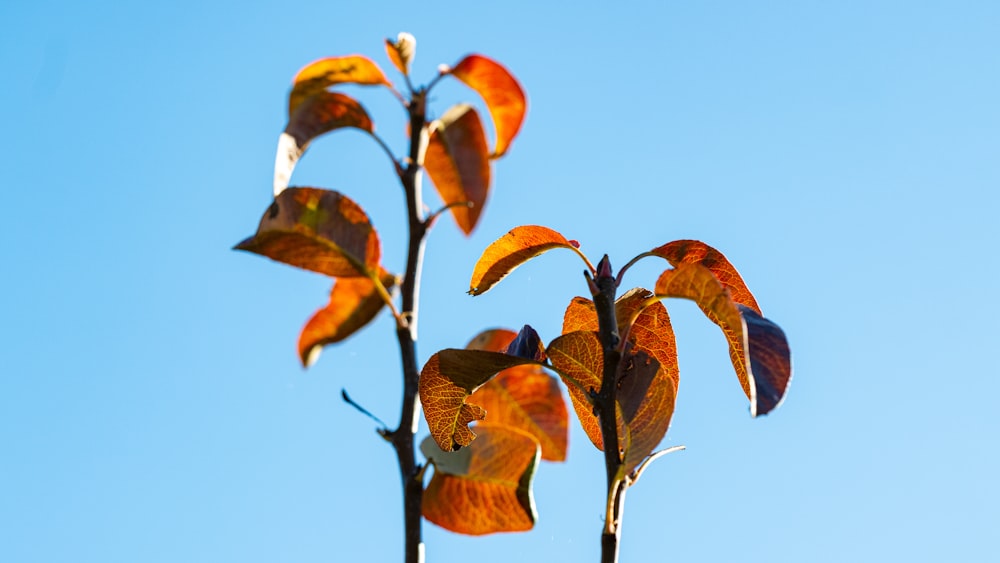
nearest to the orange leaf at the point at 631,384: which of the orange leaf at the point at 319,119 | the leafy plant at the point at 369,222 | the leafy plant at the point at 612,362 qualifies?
the leafy plant at the point at 612,362

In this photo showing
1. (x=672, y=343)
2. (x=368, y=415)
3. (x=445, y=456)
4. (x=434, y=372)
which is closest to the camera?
(x=368, y=415)

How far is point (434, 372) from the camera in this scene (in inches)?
36.9

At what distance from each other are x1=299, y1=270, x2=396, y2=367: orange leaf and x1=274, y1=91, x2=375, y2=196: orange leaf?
104mm

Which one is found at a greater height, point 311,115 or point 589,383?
point 311,115

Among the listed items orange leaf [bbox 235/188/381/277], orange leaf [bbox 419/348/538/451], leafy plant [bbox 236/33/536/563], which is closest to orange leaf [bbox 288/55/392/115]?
leafy plant [bbox 236/33/536/563]

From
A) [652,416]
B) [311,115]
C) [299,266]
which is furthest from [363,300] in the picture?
[652,416]

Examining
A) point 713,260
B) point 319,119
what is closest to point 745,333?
point 713,260

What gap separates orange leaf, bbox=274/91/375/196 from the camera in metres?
0.86

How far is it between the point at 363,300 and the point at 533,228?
220 millimetres

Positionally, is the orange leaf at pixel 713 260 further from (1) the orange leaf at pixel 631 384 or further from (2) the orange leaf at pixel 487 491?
(2) the orange leaf at pixel 487 491

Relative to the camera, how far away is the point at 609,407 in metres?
0.86

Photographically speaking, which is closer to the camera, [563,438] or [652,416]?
[652,416]

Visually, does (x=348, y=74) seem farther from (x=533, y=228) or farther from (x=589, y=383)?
(x=589, y=383)

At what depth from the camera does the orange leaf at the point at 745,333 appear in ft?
2.58
